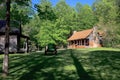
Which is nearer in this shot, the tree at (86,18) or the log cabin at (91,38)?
the log cabin at (91,38)

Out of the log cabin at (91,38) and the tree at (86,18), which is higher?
the tree at (86,18)

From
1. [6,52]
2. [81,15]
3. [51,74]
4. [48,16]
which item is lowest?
[51,74]

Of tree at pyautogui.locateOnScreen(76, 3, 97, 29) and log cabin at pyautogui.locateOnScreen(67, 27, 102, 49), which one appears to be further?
tree at pyautogui.locateOnScreen(76, 3, 97, 29)

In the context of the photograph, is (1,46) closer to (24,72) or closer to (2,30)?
(2,30)

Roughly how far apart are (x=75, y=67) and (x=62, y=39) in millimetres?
44664

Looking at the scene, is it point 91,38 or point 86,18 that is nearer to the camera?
point 91,38

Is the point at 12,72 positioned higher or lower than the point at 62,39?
lower

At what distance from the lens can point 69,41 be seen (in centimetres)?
7394

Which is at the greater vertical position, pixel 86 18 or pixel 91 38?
pixel 86 18

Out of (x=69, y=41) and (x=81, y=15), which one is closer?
(x=69, y=41)

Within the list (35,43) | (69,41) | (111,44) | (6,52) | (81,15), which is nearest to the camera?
(6,52)

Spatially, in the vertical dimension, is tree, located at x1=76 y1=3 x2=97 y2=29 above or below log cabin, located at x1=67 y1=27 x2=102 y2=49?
above

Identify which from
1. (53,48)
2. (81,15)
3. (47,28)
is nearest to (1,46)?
(53,48)

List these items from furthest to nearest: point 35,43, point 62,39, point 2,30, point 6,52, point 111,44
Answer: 1. point 35,43
2. point 62,39
3. point 111,44
4. point 2,30
5. point 6,52
